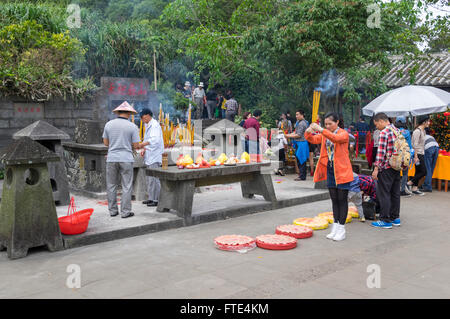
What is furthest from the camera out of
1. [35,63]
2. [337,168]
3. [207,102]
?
[207,102]

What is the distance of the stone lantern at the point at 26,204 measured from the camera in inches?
217

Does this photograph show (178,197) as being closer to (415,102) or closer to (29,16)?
(415,102)

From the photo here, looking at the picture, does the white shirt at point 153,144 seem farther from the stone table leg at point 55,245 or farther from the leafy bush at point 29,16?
the leafy bush at point 29,16

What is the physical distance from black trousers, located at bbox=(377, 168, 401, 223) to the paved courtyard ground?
0.96 ft

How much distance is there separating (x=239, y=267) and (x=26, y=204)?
271 cm

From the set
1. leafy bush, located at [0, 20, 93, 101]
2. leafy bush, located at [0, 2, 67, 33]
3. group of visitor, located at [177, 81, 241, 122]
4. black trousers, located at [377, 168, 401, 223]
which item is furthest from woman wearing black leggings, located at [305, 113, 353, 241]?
group of visitor, located at [177, 81, 241, 122]

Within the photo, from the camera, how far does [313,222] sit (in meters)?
7.14

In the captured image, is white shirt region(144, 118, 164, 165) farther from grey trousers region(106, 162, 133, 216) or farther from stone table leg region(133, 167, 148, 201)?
stone table leg region(133, 167, 148, 201)

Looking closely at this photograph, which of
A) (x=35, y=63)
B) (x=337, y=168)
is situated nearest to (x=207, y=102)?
(x=35, y=63)

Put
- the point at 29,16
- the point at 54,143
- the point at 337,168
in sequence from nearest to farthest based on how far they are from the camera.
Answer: the point at 337,168, the point at 54,143, the point at 29,16

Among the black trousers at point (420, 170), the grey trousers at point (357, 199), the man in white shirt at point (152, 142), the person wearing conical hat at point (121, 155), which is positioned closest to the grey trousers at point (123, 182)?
the person wearing conical hat at point (121, 155)

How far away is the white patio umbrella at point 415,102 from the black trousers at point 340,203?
480 cm
